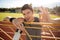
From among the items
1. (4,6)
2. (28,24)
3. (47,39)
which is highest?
(4,6)

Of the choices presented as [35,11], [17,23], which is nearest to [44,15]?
[35,11]

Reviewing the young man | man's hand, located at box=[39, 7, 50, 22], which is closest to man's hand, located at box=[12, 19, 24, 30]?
the young man

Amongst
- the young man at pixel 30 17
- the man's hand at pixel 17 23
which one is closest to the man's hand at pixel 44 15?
the young man at pixel 30 17

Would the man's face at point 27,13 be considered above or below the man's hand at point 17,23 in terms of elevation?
above

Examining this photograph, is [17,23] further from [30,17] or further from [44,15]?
[44,15]

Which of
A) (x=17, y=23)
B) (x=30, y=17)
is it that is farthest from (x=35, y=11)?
(x=17, y=23)

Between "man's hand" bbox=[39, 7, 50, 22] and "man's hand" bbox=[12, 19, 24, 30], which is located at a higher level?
"man's hand" bbox=[39, 7, 50, 22]

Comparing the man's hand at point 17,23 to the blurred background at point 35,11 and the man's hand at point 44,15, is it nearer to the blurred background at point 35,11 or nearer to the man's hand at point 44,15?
the blurred background at point 35,11

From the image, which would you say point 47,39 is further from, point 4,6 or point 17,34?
point 4,6

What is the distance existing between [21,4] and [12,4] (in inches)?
3.2

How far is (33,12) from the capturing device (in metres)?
1.65

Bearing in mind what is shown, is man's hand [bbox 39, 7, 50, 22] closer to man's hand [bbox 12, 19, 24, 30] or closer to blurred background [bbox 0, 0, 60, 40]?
blurred background [bbox 0, 0, 60, 40]

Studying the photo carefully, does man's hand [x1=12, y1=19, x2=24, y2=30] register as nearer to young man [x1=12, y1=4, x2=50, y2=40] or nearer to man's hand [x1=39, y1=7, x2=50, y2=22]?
young man [x1=12, y1=4, x2=50, y2=40]

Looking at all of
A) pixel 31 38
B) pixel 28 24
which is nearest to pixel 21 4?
pixel 28 24
